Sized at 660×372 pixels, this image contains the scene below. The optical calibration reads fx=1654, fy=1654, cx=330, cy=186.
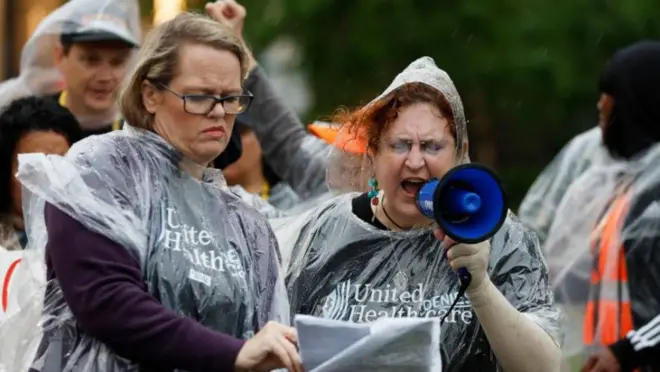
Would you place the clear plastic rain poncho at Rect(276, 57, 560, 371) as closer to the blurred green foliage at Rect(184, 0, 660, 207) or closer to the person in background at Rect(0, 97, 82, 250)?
the person in background at Rect(0, 97, 82, 250)

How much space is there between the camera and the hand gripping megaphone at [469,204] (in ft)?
13.0

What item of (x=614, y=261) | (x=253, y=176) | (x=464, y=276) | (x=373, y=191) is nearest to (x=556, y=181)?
(x=253, y=176)

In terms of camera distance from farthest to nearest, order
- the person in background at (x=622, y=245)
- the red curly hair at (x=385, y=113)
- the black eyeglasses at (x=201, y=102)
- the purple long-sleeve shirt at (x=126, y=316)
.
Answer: the person in background at (x=622, y=245) → the red curly hair at (x=385, y=113) → the black eyeglasses at (x=201, y=102) → the purple long-sleeve shirt at (x=126, y=316)

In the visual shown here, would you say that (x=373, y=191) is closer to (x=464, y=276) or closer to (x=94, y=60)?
(x=464, y=276)

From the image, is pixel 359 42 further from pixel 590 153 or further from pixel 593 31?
pixel 590 153

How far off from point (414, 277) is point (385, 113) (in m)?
0.47

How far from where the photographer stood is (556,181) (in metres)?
7.92

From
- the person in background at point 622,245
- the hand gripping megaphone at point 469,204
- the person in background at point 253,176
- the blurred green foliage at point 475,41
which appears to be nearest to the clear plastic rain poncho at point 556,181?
the person in background at point 253,176

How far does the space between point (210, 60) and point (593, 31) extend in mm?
6949

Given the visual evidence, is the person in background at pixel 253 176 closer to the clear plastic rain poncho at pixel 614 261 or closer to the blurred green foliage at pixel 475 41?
the clear plastic rain poncho at pixel 614 261

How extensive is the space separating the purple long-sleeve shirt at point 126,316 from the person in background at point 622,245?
180 centimetres

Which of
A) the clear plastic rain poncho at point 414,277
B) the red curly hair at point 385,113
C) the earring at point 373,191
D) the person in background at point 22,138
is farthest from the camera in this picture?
the person in background at point 22,138

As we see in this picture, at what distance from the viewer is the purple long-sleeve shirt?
3740 millimetres

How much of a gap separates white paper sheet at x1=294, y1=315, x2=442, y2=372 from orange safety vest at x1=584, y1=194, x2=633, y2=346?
1774 mm
